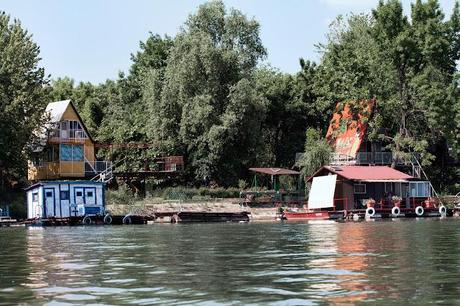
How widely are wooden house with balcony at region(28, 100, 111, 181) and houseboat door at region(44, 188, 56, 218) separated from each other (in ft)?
56.3

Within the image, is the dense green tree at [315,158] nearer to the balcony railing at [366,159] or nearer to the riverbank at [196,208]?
the balcony railing at [366,159]

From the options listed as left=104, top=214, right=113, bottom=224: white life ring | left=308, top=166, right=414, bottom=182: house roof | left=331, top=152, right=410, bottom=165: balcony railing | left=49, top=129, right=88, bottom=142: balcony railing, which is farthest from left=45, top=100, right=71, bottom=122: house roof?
left=331, top=152, right=410, bottom=165: balcony railing

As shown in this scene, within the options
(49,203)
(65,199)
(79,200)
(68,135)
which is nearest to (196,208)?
(79,200)

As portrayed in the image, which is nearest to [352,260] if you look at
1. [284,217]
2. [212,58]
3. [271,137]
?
[284,217]

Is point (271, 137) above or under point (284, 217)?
above

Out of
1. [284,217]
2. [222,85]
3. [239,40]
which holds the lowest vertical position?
[284,217]

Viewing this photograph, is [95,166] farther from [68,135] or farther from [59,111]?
[59,111]

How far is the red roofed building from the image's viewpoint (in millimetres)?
66000

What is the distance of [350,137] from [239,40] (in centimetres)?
1496

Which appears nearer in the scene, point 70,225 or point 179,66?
point 70,225

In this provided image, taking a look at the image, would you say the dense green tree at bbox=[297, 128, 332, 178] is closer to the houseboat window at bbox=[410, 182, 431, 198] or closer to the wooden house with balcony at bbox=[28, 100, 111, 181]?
the houseboat window at bbox=[410, 182, 431, 198]

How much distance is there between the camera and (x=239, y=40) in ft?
251

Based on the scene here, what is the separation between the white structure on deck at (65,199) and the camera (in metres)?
56.1

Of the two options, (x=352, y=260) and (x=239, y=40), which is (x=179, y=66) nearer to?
(x=239, y=40)
